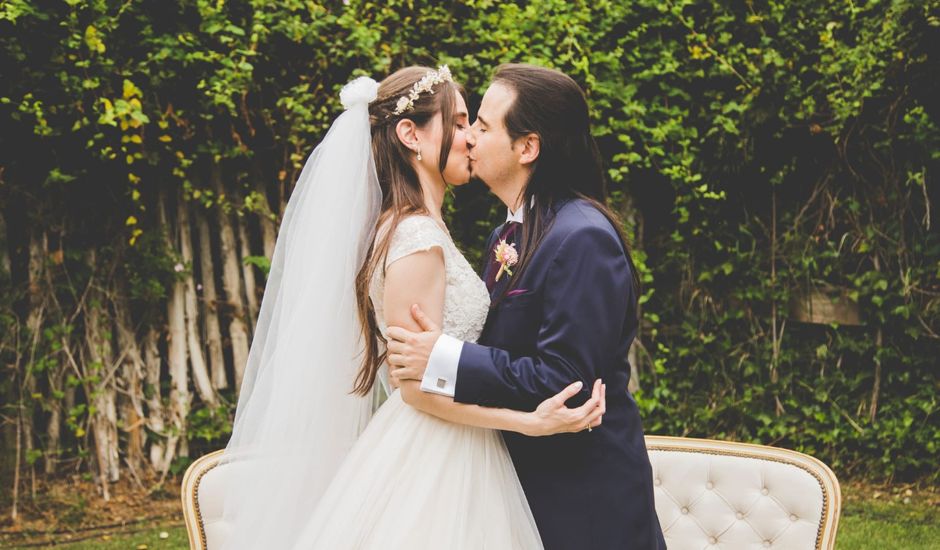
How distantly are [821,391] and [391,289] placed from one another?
393cm

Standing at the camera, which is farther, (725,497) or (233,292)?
(233,292)

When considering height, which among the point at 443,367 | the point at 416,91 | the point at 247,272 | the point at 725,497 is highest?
the point at 416,91

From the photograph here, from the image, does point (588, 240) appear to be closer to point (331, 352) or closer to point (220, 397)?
point (331, 352)

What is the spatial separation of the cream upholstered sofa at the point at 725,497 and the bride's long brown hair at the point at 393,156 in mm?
700

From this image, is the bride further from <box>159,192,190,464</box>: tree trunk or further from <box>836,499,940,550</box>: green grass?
<box>836,499,940,550</box>: green grass

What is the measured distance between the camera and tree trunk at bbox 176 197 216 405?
5.09m

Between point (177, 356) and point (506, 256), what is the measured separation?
132 inches

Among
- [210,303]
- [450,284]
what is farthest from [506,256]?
[210,303]

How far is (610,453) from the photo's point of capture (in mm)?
2293

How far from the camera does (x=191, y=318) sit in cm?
513

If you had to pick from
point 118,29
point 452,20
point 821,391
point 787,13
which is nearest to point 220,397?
point 118,29

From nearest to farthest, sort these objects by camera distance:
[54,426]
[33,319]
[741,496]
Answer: [741,496], [33,319], [54,426]

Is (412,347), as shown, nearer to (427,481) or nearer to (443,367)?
(443,367)

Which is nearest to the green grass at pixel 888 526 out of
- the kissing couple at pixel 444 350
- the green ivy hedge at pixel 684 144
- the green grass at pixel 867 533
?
the green grass at pixel 867 533
